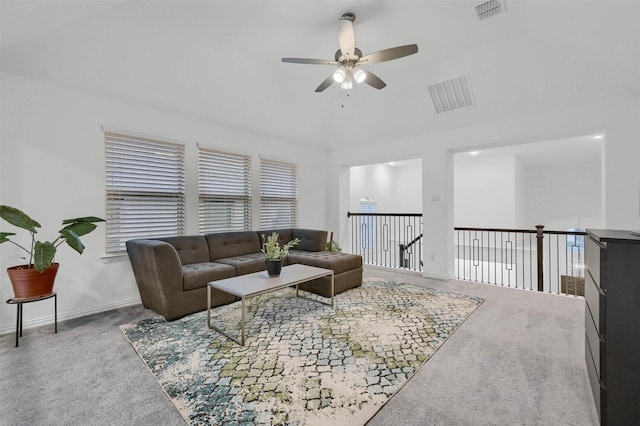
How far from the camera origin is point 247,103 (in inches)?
168

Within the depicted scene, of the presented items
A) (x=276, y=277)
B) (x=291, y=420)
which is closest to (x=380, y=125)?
(x=276, y=277)

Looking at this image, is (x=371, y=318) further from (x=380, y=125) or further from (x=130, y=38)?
(x=130, y=38)

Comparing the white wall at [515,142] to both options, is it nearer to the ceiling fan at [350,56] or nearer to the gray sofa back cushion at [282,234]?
the gray sofa back cushion at [282,234]

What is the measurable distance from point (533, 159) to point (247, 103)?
26.6ft

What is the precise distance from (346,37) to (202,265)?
2987mm

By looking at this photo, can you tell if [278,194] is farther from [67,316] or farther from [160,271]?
[67,316]

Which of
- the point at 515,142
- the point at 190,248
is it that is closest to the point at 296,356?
the point at 190,248

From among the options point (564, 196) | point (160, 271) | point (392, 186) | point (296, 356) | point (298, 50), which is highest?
point (298, 50)

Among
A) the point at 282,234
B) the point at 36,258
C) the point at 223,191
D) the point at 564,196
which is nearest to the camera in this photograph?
the point at 36,258

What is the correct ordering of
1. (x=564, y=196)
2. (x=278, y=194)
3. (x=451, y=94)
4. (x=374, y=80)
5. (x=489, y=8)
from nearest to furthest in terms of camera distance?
(x=489, y=8) < (x=374, y=80) < (x=451, y=94) < (x=278, y=194) < (x=564, y=196)

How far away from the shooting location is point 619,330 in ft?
4.68

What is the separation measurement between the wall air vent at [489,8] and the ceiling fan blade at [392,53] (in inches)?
40.7

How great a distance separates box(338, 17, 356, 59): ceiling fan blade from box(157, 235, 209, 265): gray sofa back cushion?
2.97 metres

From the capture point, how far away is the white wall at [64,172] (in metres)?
2.83
